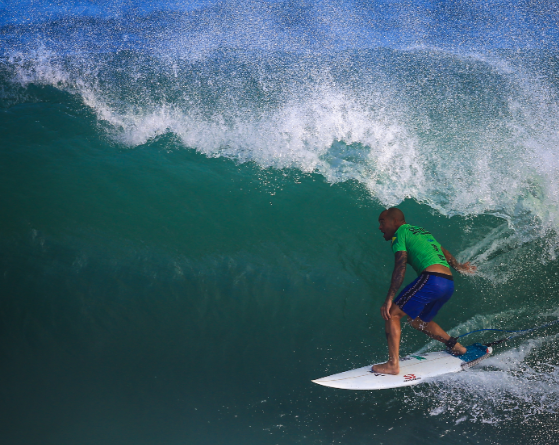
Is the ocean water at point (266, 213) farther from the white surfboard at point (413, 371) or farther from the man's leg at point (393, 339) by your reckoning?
the man's leg at point (393, 339)

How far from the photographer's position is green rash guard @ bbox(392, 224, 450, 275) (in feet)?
10.1

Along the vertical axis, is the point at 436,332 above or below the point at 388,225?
below

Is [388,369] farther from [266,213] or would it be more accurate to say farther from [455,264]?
[266,213]

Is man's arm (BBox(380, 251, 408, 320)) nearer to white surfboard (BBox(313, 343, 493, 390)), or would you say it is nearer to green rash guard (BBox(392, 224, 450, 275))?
green rash guard (BBox(392, 224, 450, 275))

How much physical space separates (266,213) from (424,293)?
7.12 ft

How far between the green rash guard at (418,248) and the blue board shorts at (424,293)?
0.10 metres

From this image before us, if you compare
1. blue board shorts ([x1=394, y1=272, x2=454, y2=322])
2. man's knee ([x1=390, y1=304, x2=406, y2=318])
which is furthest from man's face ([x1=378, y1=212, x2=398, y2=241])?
man's knee ([x1=390, y1=304, x2=406, y2=318])

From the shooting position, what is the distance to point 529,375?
10.9 ft

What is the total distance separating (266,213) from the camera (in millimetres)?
4676

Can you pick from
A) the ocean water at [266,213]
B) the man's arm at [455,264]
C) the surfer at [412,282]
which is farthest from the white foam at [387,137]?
the surfer at [412,282]

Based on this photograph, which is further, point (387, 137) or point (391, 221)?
point (387, 137)

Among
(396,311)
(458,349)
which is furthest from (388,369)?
(458,349)

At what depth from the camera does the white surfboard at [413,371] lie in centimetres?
313

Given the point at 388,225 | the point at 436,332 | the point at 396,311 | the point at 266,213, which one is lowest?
the point at 436,332
